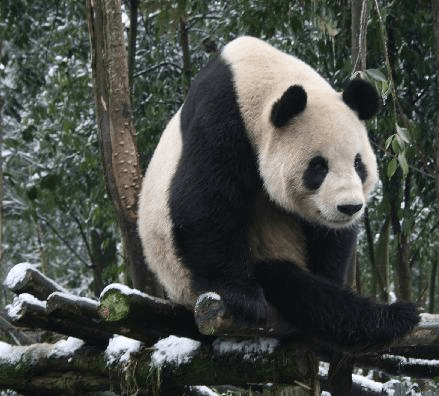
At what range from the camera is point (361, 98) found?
138 inches

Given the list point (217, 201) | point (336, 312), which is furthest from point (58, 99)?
point (336, 312)

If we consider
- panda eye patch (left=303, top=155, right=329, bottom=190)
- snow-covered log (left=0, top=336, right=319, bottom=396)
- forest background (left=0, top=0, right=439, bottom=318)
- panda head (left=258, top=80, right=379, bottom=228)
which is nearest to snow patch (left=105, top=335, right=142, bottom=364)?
snow-covered log (left=0, top=336, right=319, bottom=396)

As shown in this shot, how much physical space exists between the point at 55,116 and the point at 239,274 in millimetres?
5971

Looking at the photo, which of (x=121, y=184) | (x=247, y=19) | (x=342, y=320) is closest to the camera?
(x=342, y=320)

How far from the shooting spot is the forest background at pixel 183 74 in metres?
6.30

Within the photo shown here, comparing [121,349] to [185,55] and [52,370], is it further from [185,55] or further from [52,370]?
[185,55]

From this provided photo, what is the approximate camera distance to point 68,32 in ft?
25.2

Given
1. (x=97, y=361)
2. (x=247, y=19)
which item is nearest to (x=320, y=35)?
(x=247, y=19)

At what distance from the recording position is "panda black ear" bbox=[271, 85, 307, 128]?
3.27 metres

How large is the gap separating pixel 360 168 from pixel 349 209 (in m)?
0.36

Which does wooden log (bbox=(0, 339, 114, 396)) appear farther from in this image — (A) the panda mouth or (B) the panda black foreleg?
(A) the panda mouth

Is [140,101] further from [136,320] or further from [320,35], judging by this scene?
[136,320]

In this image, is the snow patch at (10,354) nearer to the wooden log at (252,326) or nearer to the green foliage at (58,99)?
the wooden log at (252,326)

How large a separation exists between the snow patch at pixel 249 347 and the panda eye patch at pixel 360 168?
2.51 ft
